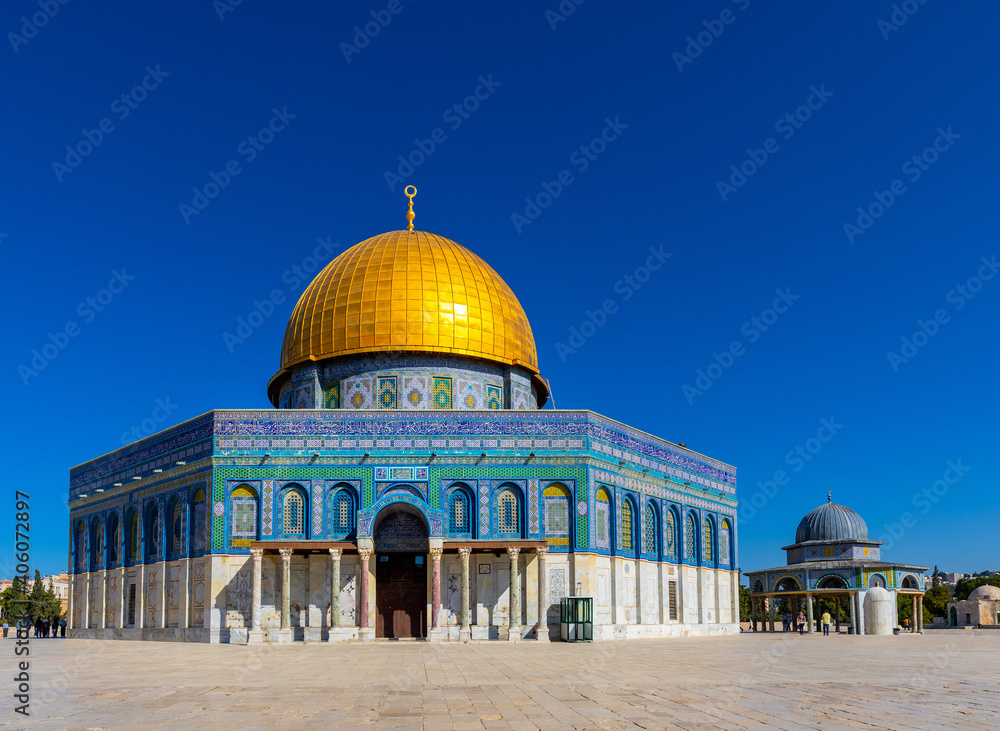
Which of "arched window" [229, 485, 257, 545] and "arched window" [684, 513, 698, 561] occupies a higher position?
"arched window" [229, 485, 257, 545]

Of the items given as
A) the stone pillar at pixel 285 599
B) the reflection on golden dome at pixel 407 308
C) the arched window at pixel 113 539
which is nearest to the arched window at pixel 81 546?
the arched window at pixel 113 539

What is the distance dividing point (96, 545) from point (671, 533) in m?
20.5

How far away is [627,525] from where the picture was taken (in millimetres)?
32812

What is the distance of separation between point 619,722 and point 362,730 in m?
2.38

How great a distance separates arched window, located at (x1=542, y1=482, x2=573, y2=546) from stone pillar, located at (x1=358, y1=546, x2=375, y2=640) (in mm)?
5399

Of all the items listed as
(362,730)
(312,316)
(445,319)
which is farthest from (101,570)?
(362,730)

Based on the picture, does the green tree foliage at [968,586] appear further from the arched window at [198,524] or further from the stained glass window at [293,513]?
the arched window at [198,524]

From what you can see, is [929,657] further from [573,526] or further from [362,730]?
[362,730]

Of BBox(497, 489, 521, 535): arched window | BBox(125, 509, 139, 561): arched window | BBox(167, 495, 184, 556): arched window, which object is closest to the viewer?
BBox(497, 489, 521, 535): arched window

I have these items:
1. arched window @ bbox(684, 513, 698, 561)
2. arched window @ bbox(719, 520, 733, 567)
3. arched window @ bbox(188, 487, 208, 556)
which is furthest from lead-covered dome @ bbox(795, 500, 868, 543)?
arched window @ bbox(188, 487, 208, 556)

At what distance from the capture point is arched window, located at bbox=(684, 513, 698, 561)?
36.1 meters

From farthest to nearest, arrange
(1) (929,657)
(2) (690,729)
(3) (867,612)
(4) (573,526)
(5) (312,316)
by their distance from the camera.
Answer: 1. (3) (867,612)
2. (5) (312,316)
3. (4) (573,526)
4. (1) (929,657)
5. (2) (690,729)

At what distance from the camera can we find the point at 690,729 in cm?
890

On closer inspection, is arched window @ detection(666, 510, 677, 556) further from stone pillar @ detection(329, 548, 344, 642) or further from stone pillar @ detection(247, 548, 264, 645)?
stone pillar @ detection(247, 548, 264, 645)
